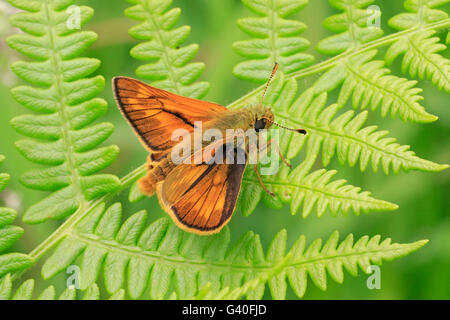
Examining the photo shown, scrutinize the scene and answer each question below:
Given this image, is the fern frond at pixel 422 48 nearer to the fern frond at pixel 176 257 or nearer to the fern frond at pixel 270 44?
the fern frond at pixel 270 44

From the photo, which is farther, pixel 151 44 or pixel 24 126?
pixel 151 44

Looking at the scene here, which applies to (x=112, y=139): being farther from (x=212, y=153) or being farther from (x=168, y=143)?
(x=212, y=153)

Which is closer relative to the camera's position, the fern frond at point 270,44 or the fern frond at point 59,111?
the fern frond at point 59,111

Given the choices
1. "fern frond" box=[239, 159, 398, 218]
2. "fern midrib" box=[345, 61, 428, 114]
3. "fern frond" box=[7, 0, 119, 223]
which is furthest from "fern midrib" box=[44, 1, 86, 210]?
"fern midrib" box=[345, 61, 428, 114]

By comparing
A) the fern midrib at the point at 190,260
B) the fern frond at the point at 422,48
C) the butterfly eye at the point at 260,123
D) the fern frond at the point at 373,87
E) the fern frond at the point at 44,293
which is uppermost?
the fern frond at the point at 422,48

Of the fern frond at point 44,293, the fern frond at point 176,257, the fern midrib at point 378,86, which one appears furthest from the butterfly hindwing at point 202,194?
the fern midrib at point 378,86

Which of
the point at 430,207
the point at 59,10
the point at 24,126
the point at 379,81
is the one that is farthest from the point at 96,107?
the point at 430,207
